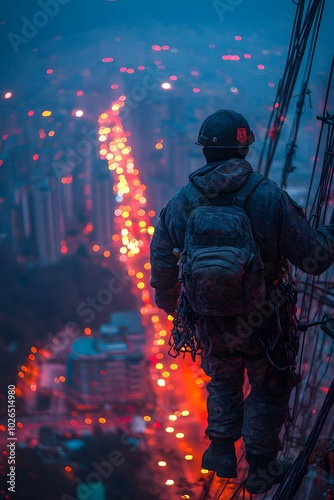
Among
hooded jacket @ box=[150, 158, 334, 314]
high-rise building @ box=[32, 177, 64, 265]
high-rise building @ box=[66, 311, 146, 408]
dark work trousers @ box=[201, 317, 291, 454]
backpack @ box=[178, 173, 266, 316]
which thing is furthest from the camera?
high-rise building @ box=[32, 177, 64, 265]

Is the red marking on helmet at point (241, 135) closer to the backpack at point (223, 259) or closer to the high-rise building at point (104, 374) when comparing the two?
the backpack at point (223, 259)

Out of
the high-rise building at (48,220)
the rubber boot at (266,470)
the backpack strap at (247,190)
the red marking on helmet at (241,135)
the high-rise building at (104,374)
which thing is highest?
the red marking on helmet at (241,135)

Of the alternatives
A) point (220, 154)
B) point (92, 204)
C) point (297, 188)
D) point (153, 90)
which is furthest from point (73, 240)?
point (220, 154)

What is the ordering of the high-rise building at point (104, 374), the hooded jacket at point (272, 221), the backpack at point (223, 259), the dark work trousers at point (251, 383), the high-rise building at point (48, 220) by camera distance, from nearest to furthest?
1. the backpack at point (223, 259)
2. the hooded jacket at point (272, 221)
3. the dark work trousers at point (251, 383)
4. the high-rise building at point (104, 374)
5. the high-rise building at point (48, 220)

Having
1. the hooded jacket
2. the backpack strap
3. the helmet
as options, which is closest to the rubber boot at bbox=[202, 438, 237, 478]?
the hooded jacket

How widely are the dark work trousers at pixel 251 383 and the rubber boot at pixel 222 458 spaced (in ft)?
0.09

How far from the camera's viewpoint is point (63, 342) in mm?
18312

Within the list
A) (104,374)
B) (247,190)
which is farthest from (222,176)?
(104,374)

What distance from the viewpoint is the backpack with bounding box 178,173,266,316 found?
1.68 m

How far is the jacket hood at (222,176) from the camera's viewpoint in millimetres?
1792

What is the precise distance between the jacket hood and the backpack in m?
0.02

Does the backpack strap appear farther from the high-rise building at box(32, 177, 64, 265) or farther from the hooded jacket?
the high-rise building at box(32, 177, 64, 265)

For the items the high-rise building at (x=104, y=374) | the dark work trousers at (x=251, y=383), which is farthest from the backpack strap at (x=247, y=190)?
the high-rise building at (x=104, y=374)

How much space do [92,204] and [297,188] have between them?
803 cm
